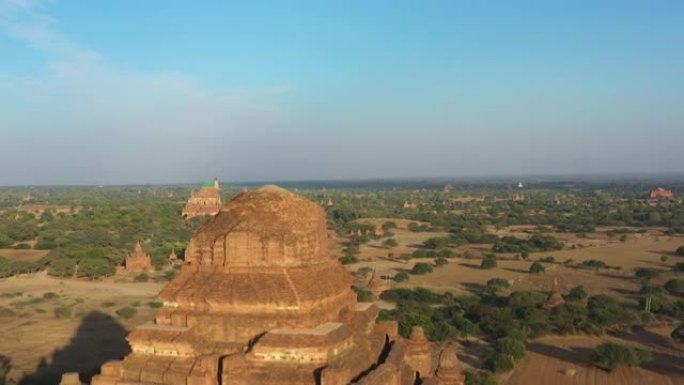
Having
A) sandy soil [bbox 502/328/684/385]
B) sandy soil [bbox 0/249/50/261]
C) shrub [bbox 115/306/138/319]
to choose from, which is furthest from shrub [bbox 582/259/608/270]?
sandy soil [bbox 0/249/50/261]

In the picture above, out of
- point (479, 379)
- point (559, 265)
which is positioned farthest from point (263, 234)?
point (559, 265)

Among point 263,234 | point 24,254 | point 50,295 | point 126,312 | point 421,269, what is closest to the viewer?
point 263,234

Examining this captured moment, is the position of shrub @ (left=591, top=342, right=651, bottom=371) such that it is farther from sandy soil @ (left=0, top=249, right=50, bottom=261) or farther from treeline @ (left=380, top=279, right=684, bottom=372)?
sandy soil @ (left=0, top=249, right=50, bottom=261)

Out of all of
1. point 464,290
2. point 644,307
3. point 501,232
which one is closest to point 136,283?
point 464,290

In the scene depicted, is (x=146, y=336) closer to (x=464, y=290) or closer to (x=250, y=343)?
(x=250, y=343)

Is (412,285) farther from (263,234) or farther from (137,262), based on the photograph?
(263,234)
